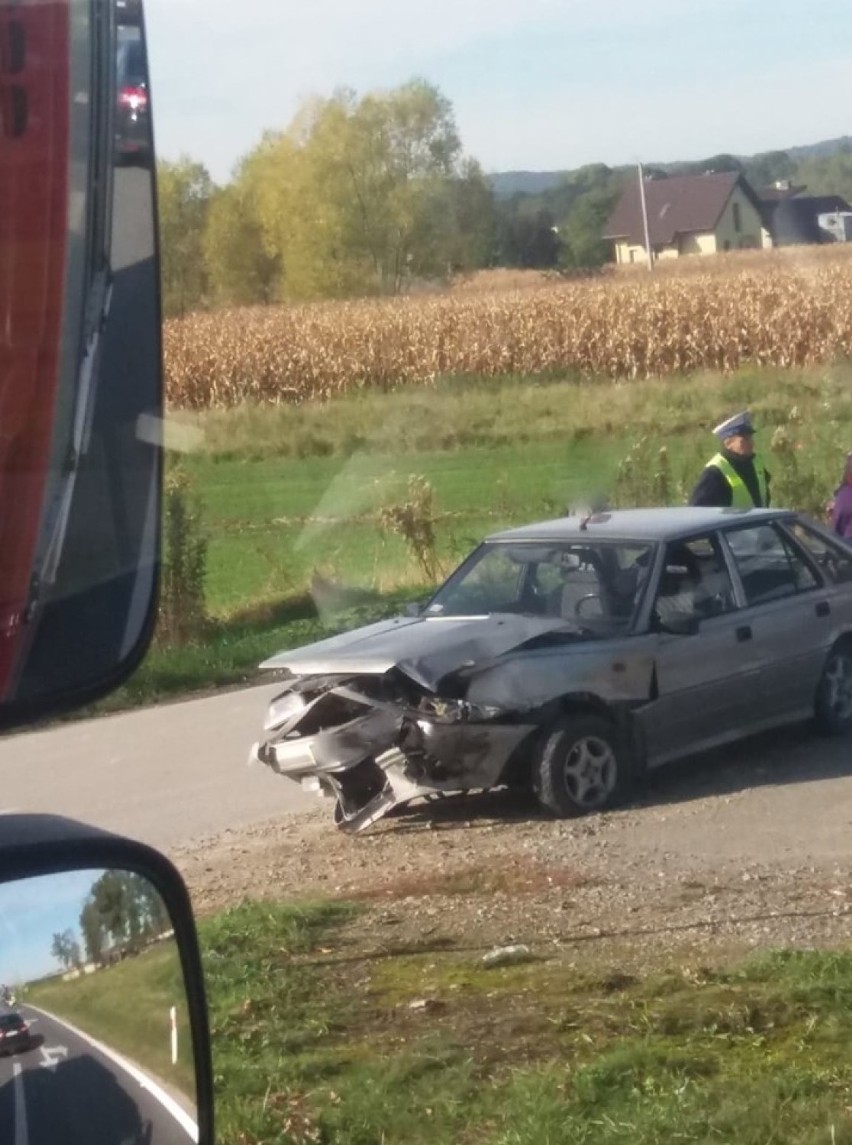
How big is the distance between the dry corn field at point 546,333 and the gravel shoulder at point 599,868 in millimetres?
9971

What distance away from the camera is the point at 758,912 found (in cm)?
653

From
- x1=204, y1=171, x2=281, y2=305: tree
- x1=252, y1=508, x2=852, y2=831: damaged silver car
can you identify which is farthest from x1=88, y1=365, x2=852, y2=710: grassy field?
x1=252, y1=508, x2=852, y2=831: damaged silver car

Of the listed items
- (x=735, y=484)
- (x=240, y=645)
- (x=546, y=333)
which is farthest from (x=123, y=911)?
(x=546, y=333)

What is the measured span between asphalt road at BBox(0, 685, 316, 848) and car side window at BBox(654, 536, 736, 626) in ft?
6.83

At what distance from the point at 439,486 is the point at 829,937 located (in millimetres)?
13292

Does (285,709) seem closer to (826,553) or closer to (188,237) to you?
(188,237)

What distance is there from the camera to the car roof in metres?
9.37

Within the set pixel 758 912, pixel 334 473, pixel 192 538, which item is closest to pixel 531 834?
pixel 758 912

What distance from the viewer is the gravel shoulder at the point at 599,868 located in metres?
6.38

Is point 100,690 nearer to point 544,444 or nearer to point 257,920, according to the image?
point 257,920

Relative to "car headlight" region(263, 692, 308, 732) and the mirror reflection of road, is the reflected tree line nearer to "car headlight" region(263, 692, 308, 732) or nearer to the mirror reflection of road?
the mirror reflection of road

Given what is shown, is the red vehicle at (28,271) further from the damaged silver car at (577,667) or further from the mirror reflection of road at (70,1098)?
the damaged silver car at (577,667)

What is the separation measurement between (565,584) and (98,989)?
7475 millimetres

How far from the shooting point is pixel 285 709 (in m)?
8.91
